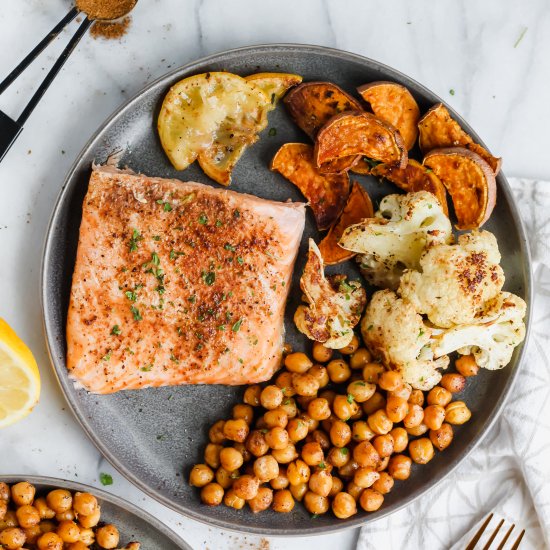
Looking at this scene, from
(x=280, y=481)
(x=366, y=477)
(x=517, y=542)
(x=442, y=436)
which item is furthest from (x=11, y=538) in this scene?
(x=517, y=542)

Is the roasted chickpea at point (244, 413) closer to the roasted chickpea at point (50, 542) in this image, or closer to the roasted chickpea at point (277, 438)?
the roasted chickpea at point (277, 438)

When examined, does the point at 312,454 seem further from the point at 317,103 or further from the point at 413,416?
the point at 317,103

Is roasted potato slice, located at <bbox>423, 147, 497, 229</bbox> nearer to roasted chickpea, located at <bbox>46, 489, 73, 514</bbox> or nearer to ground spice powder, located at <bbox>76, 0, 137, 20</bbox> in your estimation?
ground spice powder, located at <bbox>76, 0, 137, 20</bbox>

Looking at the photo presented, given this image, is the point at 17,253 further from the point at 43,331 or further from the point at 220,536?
the point at 220,536

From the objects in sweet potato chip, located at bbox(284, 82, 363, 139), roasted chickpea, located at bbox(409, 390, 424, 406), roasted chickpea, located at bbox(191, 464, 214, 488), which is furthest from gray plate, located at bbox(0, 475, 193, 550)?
sweet potato chip, located at bbox(284, 82, 363, 139)

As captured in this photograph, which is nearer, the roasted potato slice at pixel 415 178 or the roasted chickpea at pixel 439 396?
the roasted potato slice at pixel 415 178

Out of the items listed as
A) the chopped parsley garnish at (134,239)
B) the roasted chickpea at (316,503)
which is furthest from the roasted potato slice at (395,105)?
the roasted chickpea at (316,503)
